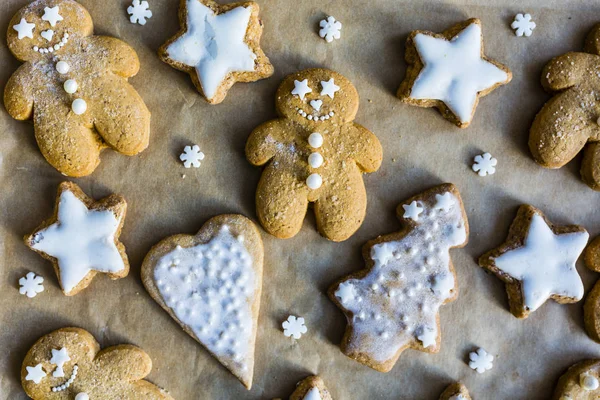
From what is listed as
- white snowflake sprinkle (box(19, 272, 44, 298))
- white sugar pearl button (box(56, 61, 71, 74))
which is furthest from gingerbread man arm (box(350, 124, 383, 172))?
white snowflake sprinkle (box(19, 272, 44, 298))

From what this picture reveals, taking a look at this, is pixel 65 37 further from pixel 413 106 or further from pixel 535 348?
pixel 535 348

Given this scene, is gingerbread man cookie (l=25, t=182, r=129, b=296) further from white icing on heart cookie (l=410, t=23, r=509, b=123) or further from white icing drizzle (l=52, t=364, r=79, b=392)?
white icing on heart cookie (l=410, t=23, r=509, b=123)

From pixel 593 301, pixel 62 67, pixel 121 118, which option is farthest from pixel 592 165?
pixel 62 67

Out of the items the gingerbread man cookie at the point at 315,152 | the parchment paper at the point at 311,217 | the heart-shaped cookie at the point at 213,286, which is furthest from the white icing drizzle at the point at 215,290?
the gingerbread man cookie at the point at 315,152

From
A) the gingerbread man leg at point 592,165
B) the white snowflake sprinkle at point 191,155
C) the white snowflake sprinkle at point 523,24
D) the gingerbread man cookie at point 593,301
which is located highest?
the white snowflake sprinkle at point 523,24

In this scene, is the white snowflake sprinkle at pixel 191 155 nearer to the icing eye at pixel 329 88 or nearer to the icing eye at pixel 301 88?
the icing eye at pixel 301 88

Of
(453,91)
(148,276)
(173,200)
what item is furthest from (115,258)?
(453,91)
